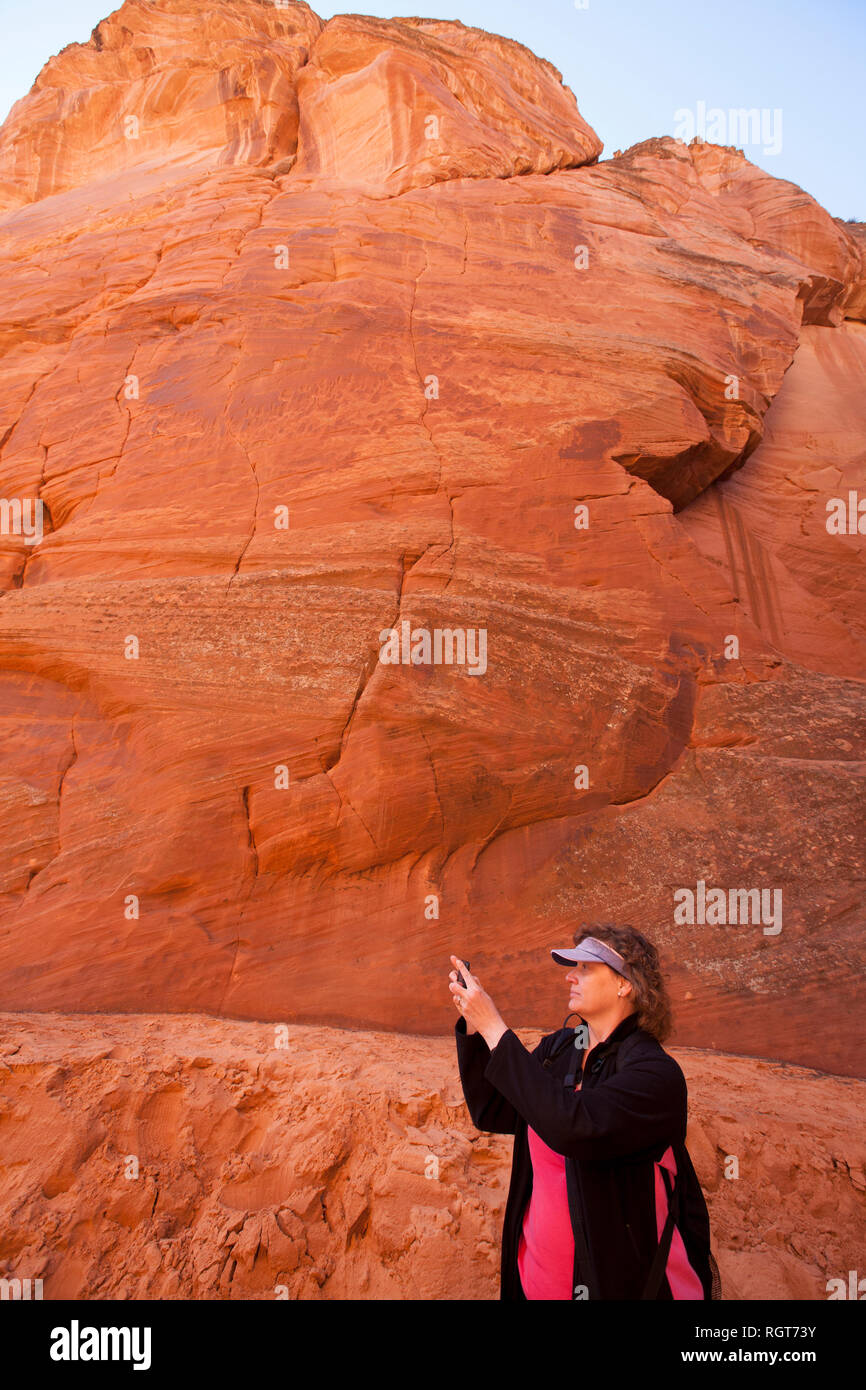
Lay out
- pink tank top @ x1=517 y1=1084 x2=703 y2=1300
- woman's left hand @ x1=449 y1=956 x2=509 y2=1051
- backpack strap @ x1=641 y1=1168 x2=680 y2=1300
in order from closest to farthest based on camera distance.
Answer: backpack strap @ x1=641 y1=1168 x2=680 y2=1300
pink tank top @ x1=517 y1=1084 x2=703 y2=1300
woman's left hand @ x1=449 y1=956 x2=509 y2=1051

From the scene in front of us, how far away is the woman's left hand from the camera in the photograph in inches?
108

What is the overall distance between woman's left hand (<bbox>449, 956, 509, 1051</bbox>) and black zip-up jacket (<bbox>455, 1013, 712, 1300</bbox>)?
5 cm

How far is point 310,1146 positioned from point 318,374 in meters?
7.91

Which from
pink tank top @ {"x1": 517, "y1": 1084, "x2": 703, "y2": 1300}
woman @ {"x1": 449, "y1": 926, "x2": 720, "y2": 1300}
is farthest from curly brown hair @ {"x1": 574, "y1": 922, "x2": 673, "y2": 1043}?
pink tank top @ {"x1": 517, "y1": 1084, "x2": 703, "y2": 1300}

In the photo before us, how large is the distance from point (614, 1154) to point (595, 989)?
21.9 inches

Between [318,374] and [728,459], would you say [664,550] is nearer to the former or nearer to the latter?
[728,459]

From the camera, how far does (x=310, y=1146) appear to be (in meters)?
4.75

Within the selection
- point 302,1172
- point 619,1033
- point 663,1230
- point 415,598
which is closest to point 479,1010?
point 619,1033

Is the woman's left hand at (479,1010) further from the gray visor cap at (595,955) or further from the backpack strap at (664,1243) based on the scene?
the backpack strap at (664,1243)

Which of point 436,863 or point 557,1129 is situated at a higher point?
point 436,863

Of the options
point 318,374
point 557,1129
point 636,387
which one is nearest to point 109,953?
point 557,1129

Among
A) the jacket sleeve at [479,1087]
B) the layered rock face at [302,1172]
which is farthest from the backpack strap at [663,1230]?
the layered rock face at [302,1172]

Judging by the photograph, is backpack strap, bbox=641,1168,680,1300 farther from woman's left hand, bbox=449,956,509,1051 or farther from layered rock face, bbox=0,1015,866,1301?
layered rock face, bbox=0,1015,866,1301

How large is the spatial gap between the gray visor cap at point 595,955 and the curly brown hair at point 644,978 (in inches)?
0.9
